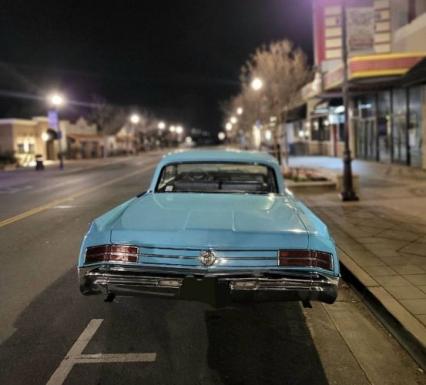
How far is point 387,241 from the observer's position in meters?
8.85

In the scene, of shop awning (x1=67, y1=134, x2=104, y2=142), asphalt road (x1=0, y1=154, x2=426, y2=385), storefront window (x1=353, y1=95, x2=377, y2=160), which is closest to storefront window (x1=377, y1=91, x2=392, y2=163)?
storefront window (x1=353, y1=95, x2=377, y2=160)

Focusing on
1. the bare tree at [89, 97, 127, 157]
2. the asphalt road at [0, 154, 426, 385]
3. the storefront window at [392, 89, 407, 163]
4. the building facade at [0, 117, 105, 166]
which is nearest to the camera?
the asphalt road at [0, 154, 426, 385]

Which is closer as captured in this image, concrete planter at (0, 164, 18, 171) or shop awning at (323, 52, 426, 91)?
shop awning at (323, 52, 426, 91)

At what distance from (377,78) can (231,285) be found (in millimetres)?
20166

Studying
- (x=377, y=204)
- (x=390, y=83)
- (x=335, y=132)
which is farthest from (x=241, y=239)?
(x=335, y=132)

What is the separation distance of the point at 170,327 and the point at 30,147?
50.3 m

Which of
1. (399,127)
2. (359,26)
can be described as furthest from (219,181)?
(399,127)

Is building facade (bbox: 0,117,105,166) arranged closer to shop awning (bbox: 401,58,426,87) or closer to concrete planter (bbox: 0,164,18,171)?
concrete planter (bbox: 0,164,18,171)

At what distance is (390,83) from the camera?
24219mm

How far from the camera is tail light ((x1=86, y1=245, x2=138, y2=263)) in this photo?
185 inches

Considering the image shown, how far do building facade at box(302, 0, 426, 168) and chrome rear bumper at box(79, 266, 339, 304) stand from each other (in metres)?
10.6

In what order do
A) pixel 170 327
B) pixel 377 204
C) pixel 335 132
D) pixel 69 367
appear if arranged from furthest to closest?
pixel 335 132 < pixel 377 204 < pixel 170 327 < pixel 69 367

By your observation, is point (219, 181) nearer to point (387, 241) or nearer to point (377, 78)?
point (387, 241)

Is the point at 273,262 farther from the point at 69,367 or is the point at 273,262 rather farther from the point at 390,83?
the point at 390,83
